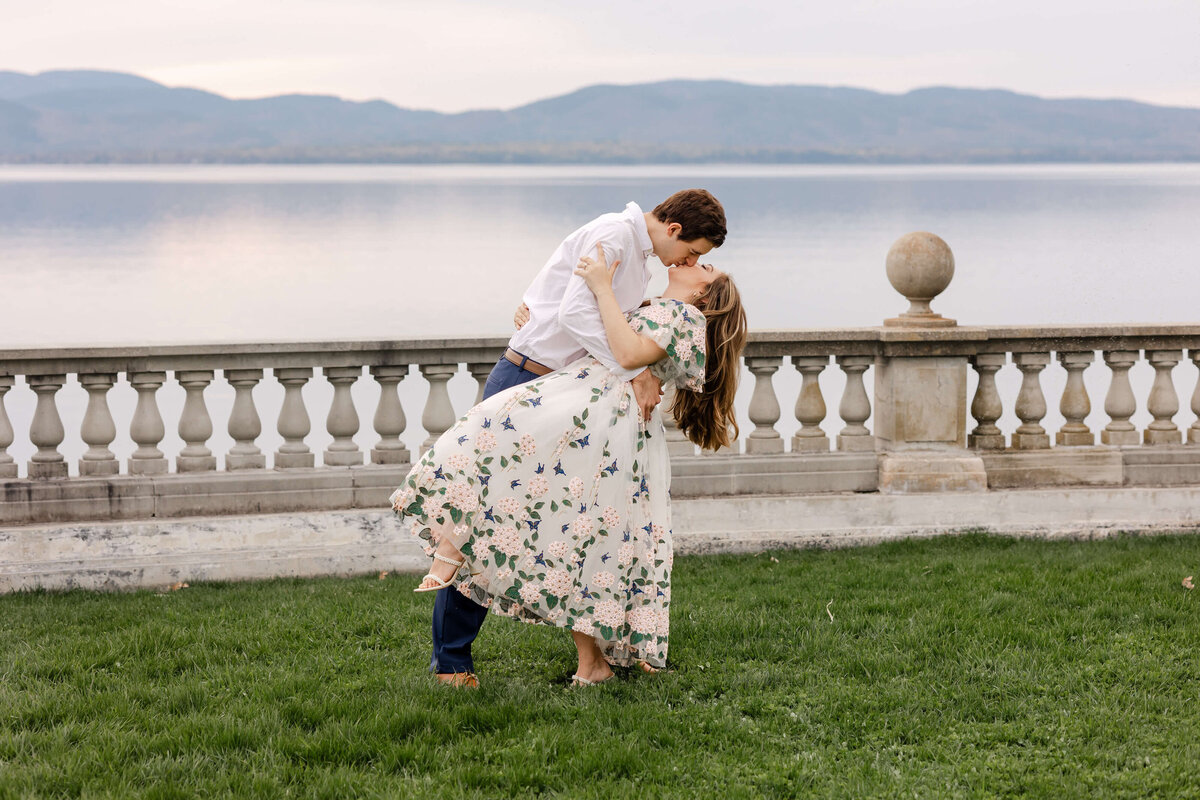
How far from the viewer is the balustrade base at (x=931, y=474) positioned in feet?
25.4

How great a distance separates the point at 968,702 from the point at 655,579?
4.09 feet

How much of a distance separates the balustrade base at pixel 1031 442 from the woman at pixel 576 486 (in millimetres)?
4276

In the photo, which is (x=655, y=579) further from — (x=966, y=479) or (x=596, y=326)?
(x=966, y=479)

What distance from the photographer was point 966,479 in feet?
25.5

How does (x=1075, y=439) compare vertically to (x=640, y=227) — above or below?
below

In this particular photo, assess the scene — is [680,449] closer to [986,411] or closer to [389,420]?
[389,420]

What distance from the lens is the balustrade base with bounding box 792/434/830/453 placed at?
790cm

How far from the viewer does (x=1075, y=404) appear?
8086 millimetres

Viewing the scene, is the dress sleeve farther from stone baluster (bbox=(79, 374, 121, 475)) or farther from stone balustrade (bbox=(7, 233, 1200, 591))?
stone baluster (bbox=(79, 374, 121, 475))

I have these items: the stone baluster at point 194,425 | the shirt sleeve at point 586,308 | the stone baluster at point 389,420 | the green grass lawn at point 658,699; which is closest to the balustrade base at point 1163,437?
the green grass lawn at point 658,699

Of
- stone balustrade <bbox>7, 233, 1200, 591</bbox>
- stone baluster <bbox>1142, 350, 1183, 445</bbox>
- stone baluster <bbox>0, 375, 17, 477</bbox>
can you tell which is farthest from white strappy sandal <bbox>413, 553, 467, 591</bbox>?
stone baluster <bbox>1142, 350, 1183, 445</bbox>

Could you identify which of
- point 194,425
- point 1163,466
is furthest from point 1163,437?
point 194,425

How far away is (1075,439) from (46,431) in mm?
6634

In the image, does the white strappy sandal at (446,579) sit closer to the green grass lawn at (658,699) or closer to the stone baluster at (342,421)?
the green grass lawn at (658,699)
